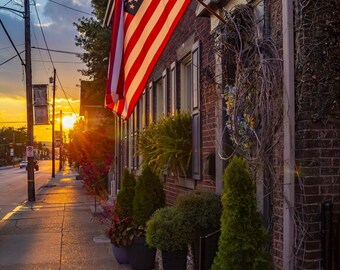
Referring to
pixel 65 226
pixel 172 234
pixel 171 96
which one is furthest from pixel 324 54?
pixel 65 226

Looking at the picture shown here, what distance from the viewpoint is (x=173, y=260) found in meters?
5.34

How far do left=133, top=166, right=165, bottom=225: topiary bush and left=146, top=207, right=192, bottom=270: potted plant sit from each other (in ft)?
3.98

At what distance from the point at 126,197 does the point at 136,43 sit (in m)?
2.70

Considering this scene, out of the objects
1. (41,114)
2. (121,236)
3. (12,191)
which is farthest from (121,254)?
(41,114)

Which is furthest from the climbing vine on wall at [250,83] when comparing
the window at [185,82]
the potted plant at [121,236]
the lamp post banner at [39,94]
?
the lamp post banner at [39,94]

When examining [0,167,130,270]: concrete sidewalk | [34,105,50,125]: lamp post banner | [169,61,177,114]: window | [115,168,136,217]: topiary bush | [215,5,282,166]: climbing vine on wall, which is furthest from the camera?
[34,105,50,125]: lamp post banner

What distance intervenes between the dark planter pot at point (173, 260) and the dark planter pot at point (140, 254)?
107cm

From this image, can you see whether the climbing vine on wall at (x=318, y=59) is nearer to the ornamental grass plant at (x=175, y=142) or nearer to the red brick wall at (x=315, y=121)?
the red brick wall at (x=315, y=121)

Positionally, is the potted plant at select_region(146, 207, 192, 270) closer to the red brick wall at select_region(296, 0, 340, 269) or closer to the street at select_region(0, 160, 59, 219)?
the red brick wall at select_region(296, 0, 340, 269)

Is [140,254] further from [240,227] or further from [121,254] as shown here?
[240,227]

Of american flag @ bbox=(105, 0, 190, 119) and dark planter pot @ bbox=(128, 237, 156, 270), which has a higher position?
american flag @ bbox=(105, 0, 190, 119)

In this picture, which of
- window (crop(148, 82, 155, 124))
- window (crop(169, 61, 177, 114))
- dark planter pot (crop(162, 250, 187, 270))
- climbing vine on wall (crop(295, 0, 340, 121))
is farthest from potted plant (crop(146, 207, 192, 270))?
window (crop(148, 82, 155, 124))

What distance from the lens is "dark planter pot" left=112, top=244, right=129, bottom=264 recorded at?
6.85m

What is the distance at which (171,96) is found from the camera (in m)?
8.97
